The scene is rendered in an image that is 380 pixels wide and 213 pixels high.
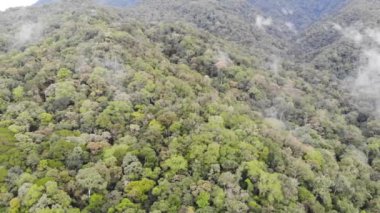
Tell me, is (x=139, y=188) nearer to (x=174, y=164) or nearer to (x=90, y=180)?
(x=90, y=180)

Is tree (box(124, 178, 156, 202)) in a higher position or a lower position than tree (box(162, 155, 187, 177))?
lower

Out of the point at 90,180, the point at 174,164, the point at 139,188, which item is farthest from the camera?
the point at 174,164

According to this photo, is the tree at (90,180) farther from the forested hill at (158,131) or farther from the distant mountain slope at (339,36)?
the distant mountain slope at (339,36)

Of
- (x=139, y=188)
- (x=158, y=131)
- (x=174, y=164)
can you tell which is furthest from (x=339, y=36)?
(x=139, y=188)

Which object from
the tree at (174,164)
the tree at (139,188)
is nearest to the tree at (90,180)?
the tree at (139,188)

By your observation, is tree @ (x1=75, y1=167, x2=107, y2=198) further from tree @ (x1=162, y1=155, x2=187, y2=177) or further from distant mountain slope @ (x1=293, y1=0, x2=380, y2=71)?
distant mountain slope @ (x1=293, y1=0, x2=380, y2=71)

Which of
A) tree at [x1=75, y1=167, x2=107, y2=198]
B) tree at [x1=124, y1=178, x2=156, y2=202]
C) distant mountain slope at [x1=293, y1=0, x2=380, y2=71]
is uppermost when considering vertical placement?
tree at [x1=75, y1=167, x2=107, y2=198]

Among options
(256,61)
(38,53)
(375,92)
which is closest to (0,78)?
(38,53)

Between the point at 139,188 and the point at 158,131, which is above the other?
the point at 158,131

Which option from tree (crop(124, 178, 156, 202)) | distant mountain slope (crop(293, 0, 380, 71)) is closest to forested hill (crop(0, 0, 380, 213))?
tree (crop(124, 178, 156, 202))
